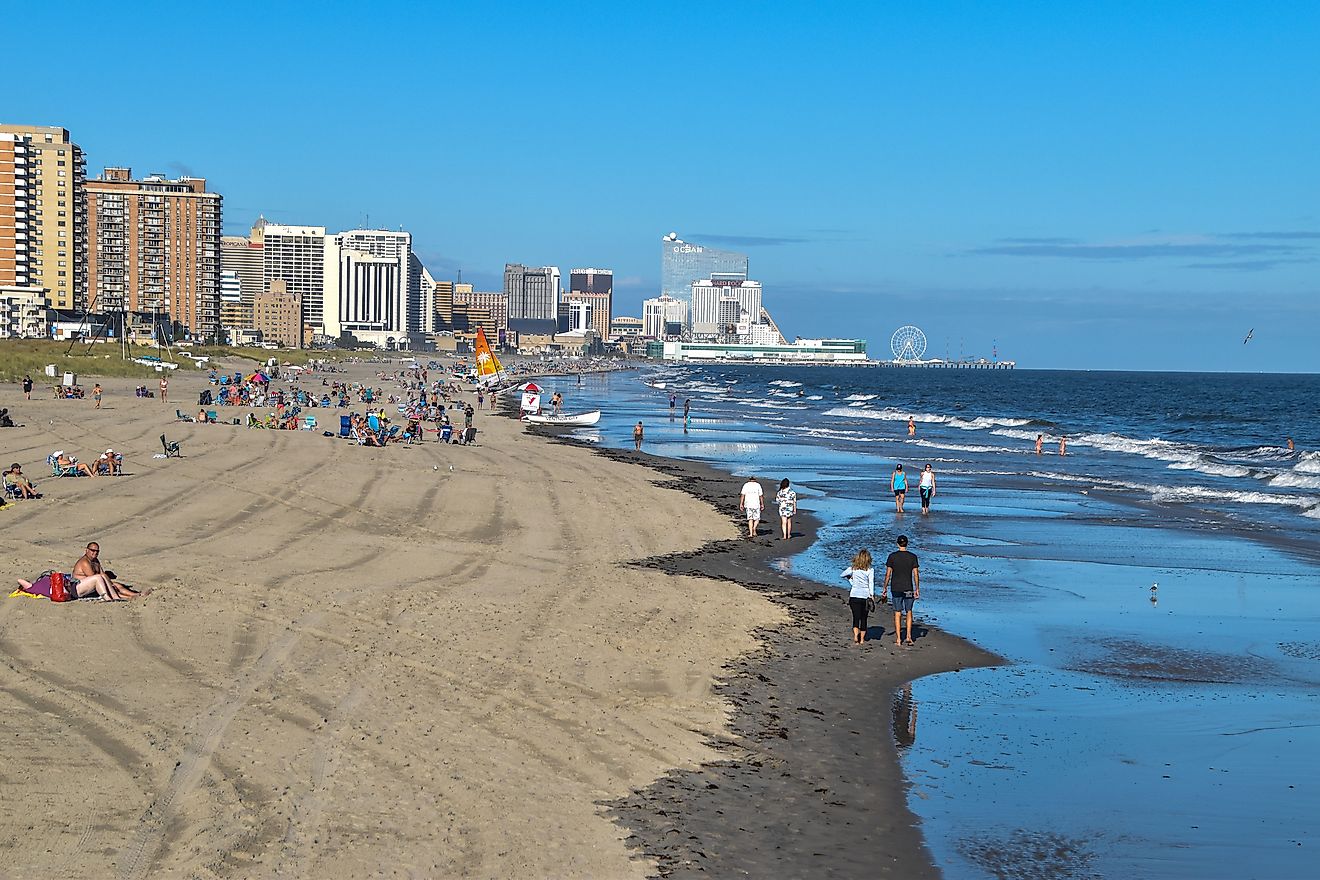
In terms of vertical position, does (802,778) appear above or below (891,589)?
below

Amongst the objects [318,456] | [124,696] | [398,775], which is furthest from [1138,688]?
[318,456]

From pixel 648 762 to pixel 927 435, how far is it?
2128 inches

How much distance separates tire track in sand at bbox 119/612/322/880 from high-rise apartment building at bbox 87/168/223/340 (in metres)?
178

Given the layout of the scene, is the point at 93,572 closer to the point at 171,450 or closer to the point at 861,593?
the point at 861,593

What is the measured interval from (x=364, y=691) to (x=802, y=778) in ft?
13.5

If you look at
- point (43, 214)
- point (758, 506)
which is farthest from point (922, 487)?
point (43, 214)

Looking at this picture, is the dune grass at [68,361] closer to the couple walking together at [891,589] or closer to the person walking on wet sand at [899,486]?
the person walking on wet sand at [899,486]

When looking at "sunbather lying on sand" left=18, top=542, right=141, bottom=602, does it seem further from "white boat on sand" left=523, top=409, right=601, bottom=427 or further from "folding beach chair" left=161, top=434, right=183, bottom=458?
"white boat on sand" left=523, top=409, right=601, bottom=427

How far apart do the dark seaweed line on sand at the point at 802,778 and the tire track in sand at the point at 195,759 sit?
3012mm

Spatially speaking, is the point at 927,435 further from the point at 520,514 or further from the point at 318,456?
the point at 520,514

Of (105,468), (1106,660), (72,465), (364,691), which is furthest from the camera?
(105,468)

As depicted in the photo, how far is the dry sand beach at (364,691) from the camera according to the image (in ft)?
27.0

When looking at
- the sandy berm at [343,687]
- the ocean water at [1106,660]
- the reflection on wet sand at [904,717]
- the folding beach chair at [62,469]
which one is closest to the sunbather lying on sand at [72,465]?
the folding beach chair at [62,469]

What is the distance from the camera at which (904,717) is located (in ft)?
41.4
